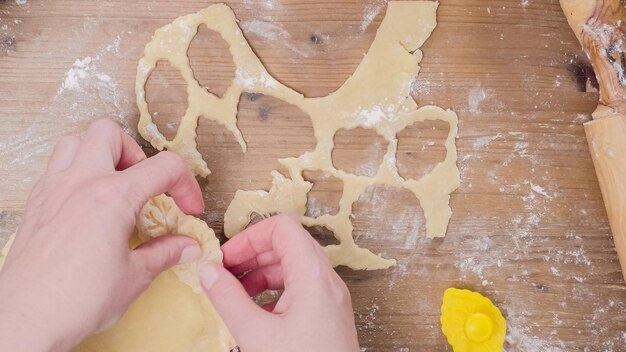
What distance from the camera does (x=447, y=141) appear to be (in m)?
1.10

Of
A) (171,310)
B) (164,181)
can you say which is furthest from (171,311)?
(164,181)

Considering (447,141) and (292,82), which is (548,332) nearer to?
(447,141)

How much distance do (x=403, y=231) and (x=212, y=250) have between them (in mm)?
325

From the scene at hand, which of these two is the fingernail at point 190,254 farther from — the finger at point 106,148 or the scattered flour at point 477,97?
the scattered flour at point 477,97

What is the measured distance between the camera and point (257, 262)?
100cm

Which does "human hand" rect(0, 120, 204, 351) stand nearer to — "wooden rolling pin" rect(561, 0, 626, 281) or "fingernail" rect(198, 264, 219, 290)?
"fingernail" rect(198, 264, 219, 290)

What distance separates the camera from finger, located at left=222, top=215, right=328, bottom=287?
833 mm

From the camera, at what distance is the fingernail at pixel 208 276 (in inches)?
35.0

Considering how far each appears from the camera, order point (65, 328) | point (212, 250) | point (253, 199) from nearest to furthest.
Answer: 1. point (65, 328)
2. point (212, 250)
3. point (253, 199)

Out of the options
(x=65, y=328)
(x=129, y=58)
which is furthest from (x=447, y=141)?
(x=65, y=328)

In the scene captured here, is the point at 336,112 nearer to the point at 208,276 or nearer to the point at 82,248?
the point at 208,276

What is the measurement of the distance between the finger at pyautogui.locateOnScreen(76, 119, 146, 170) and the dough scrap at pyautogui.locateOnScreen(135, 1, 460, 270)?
0.16m

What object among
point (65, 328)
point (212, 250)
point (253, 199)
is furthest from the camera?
point (253, 199)

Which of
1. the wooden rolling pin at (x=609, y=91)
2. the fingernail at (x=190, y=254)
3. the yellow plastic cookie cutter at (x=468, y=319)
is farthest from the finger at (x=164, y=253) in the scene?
the wooden rolling pin at (x=609, y=91)
